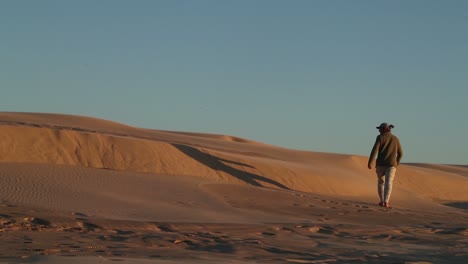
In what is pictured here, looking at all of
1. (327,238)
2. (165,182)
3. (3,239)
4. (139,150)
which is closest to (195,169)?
(139,150)

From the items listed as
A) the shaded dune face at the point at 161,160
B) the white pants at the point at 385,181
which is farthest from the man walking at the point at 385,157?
the shaded dune face at the point at 161,160

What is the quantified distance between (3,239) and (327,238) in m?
3.97

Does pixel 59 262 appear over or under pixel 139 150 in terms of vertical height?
under

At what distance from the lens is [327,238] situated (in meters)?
9.41

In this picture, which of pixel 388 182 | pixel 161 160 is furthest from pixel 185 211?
pixel 388 182

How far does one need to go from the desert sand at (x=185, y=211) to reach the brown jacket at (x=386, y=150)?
3.99 feet

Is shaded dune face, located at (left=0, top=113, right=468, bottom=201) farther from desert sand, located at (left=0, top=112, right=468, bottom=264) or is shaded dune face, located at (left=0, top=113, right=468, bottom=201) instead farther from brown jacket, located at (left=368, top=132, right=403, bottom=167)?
brown jacket, located at (left=368, top=132, right=403, bottom=167)

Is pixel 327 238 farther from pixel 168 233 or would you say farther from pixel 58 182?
pixel 58 182

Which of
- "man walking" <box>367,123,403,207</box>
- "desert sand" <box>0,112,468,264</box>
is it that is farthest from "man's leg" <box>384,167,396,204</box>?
"desert sand" <box>0,112,468,264</box>

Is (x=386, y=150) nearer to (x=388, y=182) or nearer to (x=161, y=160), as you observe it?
(x=388, y=182)

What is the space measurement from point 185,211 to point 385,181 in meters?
5.45

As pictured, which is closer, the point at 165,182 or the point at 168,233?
the point at 168,233

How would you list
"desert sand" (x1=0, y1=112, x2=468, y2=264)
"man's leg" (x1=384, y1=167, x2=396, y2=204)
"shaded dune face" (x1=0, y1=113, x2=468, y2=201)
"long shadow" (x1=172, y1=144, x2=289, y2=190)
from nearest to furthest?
"desert sand" (x1=0, y1=112, x2=468, y2=264), "shaded dune face" (x1=0, y1=113, x2=468, y2=201), "man's leg" (x1=384, y1=167, x2=396, y2=204), "long shadow" (x1=172, y1=144, x2=289, y2=190)

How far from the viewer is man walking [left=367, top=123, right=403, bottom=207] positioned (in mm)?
15234
